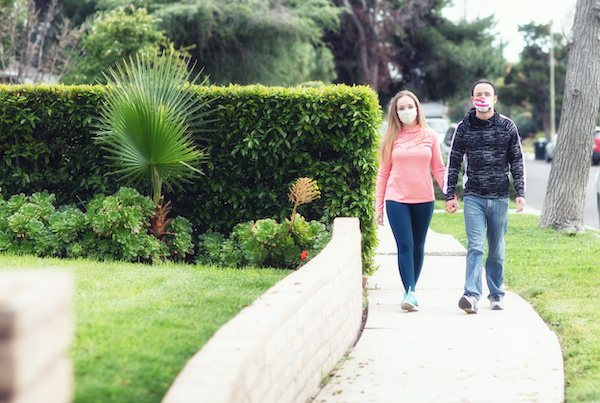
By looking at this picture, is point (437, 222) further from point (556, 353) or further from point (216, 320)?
point (216, 320)

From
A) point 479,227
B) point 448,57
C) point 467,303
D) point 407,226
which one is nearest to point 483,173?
point 479,227

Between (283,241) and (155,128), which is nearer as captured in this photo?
(283,241)

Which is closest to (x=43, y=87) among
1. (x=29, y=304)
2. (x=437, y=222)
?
(x=29, y=304)

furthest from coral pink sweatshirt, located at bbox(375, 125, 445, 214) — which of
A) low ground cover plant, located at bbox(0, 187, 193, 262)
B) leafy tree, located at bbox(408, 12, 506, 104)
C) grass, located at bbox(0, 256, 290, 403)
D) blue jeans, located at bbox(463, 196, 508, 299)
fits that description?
leafy tree, located at bbox(408, 12, 506, 104)

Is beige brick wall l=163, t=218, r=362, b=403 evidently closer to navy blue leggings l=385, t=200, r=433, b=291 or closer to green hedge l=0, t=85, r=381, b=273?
navy blue leggings l=385, t=200, r=433, b=291

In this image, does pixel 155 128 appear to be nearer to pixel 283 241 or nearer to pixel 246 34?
pixel 283 241

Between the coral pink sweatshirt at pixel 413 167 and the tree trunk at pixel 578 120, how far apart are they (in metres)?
5.61

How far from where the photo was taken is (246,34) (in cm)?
2589

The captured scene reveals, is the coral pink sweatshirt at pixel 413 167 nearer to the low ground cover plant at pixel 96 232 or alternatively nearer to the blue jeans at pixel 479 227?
the blue jeans at pixel 479 227

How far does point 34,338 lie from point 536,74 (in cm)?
5863

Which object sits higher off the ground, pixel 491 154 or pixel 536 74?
pixel 536 74

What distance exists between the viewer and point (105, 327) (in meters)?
3.78

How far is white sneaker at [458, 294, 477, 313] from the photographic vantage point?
5.82 metres

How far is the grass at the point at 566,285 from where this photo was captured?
4.47 m
